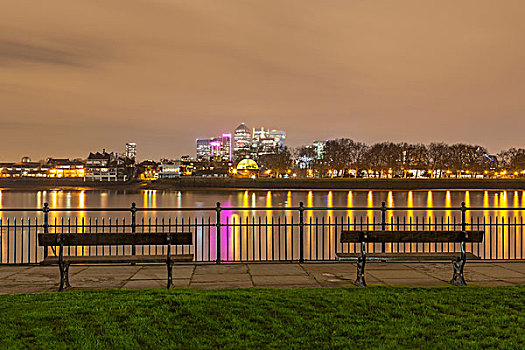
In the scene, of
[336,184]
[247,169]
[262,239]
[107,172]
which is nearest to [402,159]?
[336,184]

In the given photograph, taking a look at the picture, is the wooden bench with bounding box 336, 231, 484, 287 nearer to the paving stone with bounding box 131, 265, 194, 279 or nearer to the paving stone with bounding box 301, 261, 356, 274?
the paving stone with bounding box 301, 261, 356, 274

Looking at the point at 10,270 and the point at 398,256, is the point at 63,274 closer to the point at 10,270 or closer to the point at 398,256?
the point at 10,270

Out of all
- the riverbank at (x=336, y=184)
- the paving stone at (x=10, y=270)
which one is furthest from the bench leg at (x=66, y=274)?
the riverbank at (x=336, y=184)

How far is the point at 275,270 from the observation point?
11172 mm

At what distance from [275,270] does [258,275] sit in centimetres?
70

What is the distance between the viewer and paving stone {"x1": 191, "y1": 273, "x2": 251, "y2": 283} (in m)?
10.1

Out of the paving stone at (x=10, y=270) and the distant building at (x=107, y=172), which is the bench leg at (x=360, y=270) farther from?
the distant building at (x=107, y=172)

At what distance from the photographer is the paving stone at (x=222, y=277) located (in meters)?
10.1

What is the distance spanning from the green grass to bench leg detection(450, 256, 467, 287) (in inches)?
39.3

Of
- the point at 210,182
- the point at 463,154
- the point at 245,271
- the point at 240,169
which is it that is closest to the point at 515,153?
the point at 463,154

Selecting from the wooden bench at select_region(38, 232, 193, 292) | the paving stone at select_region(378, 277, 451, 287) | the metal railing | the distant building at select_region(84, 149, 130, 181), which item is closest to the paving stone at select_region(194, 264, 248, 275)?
the metal railing

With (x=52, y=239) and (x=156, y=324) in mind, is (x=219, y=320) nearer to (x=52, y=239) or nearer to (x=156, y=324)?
(x=156, y=324)

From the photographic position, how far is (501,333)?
246 inches

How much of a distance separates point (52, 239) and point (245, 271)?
412 cm
